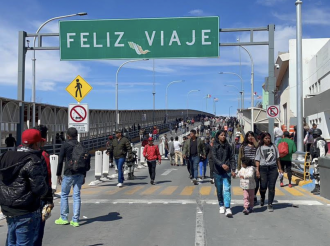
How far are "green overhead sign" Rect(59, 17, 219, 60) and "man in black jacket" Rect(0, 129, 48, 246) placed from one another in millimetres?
10748

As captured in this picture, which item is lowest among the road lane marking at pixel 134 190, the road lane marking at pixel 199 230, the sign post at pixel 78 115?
the road lane marking at pixel 134 190

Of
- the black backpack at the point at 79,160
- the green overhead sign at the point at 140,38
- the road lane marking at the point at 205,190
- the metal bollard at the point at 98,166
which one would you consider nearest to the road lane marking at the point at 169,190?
the road lane marking at the point at 205,190

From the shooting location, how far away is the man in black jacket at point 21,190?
388cm

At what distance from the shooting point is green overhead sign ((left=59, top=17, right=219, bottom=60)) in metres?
Answer: 14.3

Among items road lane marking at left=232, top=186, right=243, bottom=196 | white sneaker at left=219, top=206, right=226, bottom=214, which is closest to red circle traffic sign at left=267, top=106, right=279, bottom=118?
road lane marking at left=232, top=186, right=243, bottom=196

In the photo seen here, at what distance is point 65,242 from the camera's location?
242 inches

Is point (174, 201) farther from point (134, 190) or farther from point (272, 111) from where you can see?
point (272, 111)

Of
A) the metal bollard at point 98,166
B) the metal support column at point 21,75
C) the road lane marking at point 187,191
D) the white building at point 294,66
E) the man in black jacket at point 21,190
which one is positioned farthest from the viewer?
the white building at point 294,66

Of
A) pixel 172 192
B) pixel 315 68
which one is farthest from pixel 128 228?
pixel 315 68

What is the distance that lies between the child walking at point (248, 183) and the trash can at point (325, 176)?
8.86ft

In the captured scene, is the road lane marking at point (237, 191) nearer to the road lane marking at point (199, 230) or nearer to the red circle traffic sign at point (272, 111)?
the road lane marking at point (199, 230)

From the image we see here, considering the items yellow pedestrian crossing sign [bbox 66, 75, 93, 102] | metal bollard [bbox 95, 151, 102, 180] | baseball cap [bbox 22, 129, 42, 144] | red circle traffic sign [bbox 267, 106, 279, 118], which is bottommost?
metal bollard [bbox 95, 151, 102, 180]

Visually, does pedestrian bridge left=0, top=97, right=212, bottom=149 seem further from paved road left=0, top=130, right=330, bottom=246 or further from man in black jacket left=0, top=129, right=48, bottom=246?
man in black jacket left=0, top=129, right=48, bottom=246

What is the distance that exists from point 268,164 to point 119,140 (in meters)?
5.67
